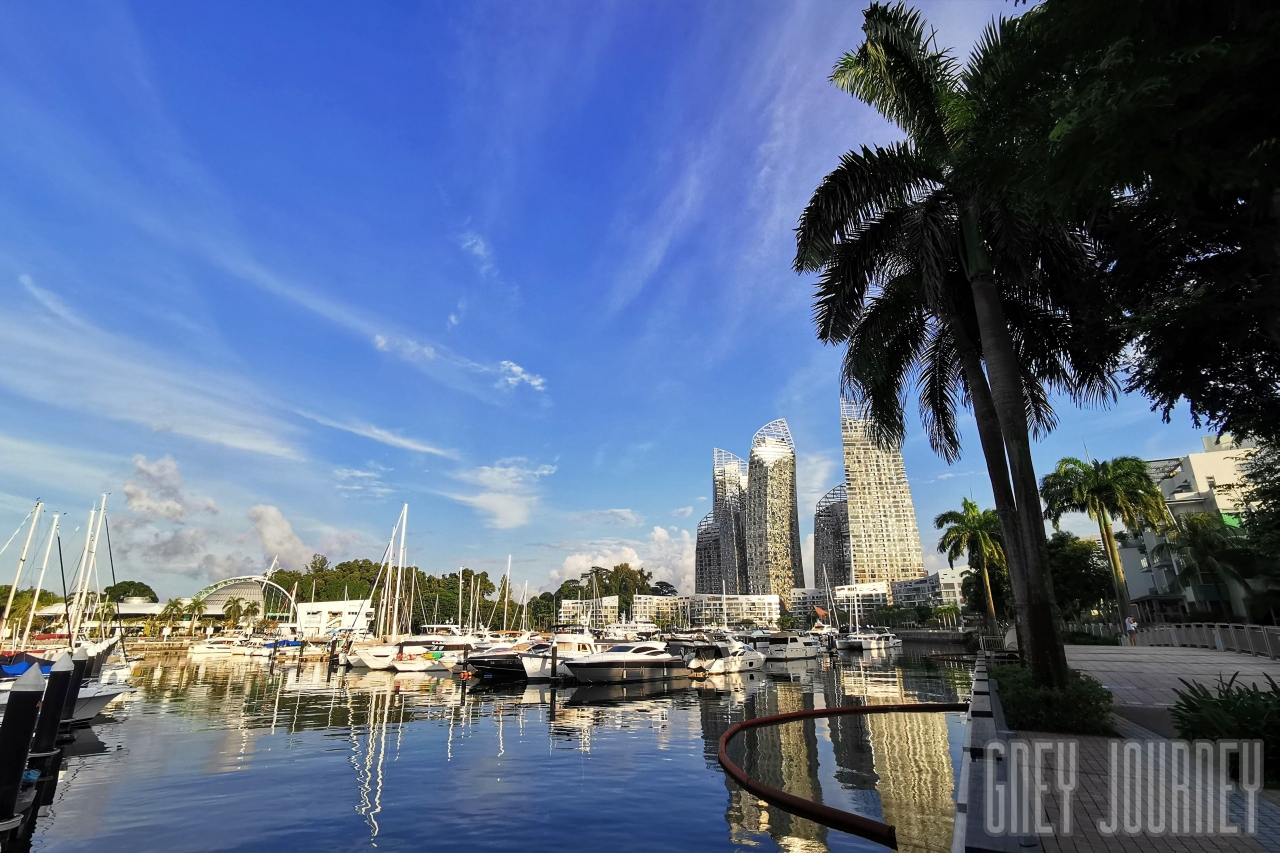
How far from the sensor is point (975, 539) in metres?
63.2

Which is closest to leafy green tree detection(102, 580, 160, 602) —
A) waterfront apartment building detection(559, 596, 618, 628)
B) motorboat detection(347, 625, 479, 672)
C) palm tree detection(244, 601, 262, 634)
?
palm tree detection(244, 601, 262, 634)

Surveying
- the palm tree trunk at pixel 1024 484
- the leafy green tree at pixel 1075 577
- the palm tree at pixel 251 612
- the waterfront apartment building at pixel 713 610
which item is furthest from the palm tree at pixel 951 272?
the waterfront apartment building at pixel 713 610

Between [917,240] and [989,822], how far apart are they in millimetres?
12563

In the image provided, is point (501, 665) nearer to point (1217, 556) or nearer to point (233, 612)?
point (1217, 556)

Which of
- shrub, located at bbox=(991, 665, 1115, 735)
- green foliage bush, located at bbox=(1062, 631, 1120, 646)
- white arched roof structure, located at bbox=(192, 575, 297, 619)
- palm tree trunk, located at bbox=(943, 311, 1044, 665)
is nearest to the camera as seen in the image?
shrub, located at bbox=(991, 665, 1115, 735)

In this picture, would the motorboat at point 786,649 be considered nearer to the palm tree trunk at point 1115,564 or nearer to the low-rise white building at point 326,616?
the palm tree trunk at point 1115,564

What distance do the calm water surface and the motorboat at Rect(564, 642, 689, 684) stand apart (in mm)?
8048

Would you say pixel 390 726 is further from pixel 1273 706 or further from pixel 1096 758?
pixel 1273 706

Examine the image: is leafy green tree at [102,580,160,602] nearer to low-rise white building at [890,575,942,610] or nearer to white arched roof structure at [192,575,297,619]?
white arched roof structure at [192,575,297,619]

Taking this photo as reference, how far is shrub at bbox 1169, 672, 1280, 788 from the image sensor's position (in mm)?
7688

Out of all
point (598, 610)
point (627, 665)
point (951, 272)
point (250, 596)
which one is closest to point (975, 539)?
point (627, 665)

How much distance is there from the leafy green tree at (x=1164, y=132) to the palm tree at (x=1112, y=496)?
142 ft

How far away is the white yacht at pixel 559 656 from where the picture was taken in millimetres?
38531

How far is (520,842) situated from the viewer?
10.1m
